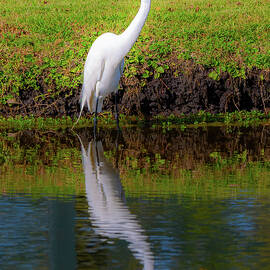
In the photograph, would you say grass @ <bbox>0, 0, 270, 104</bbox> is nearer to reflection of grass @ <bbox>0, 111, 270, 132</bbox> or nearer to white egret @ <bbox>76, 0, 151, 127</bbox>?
reflection of grass @ <bbox>0, 111, 270, 132</bbox>

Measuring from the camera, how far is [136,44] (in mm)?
14508

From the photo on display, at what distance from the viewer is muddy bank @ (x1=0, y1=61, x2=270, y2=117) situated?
13.7 meters

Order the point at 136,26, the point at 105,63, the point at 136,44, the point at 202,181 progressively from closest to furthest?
the point at 202,181, the point at 136,26, the point at 105,63, the point at 136,44

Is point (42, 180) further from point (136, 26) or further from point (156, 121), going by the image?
point (156, 121)

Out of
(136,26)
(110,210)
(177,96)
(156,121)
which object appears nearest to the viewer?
(110,210)

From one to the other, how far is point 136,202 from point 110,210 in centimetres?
42

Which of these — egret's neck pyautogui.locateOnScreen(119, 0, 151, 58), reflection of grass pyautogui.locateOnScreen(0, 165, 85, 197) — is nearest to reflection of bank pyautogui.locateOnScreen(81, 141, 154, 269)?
reflection of grass pyautogui.locateOnScreen(0, 165, 85, 197)

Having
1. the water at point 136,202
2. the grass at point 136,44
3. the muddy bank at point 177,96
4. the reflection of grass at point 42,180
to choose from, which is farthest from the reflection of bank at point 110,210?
the grass at point 136,44

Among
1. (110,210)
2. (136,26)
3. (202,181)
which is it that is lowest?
(110,210)

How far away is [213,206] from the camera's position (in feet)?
21.8

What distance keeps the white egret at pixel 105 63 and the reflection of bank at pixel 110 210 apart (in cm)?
264

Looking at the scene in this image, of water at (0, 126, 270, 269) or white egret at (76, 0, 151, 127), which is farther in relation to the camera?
white egret at (76, 0, 151, 127)

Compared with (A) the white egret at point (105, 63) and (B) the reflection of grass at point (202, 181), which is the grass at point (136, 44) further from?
(B) the reflection of grass at point (202, 181)

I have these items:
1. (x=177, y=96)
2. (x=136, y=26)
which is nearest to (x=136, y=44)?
(x=177, y=96)
